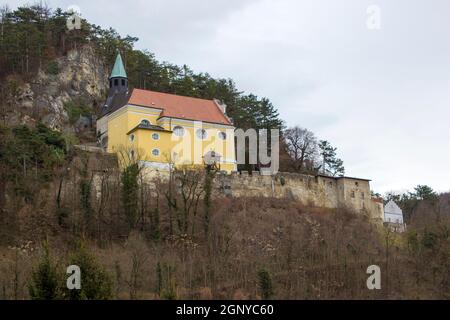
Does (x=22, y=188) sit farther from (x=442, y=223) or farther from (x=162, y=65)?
(x=162, y=65)

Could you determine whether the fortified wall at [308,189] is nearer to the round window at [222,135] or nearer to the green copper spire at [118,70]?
the round window at [222,135]

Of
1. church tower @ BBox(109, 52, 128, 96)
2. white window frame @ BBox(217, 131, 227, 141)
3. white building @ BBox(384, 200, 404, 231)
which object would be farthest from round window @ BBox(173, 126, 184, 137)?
white building @ BBox(384, 200, 404, 231)

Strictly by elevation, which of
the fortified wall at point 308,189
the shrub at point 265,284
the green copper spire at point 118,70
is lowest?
the shrub at point 265,284

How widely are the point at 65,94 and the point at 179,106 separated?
9.60 metres

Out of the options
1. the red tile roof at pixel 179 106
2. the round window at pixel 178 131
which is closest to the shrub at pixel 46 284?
the round window at pixel 178 131

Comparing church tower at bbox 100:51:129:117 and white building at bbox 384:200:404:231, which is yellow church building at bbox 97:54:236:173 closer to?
church tower at bbox 100:51:129:117

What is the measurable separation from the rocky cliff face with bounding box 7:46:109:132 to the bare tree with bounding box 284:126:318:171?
1628 centimetres

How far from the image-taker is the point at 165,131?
50.9 m

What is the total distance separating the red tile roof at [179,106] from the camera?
54094 mm

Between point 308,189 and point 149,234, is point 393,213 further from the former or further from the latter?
point 149,234

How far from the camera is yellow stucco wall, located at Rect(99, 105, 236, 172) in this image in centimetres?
4984

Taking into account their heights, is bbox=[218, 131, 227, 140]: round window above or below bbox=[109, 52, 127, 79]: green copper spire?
below

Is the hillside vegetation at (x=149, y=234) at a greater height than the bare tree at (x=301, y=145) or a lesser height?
lesser

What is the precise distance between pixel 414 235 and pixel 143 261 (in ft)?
55.6
